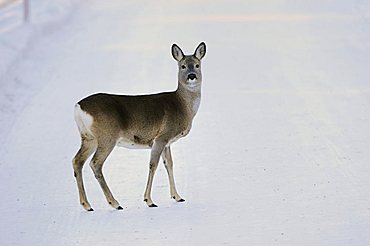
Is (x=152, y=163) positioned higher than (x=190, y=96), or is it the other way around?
(x=190, y=96)

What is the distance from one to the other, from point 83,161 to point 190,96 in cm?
129

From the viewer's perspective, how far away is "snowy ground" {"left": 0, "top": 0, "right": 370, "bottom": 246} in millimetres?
9805

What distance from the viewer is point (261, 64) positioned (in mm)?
19453

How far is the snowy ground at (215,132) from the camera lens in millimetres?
9805

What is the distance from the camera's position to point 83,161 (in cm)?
1065

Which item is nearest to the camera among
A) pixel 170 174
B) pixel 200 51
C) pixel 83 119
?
pixel 83 119

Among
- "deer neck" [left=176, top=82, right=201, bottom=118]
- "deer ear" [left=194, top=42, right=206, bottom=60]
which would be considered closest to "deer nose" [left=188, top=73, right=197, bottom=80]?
"deer neck" [left=176, top=82, right=201, bottom=118]

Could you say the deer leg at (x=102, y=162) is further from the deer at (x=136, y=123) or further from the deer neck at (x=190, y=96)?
the deer neck at (x=190, y=96)

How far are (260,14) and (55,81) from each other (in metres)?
8.93

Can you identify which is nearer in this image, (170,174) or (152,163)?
(152,163)

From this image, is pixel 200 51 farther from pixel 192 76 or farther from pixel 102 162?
pixel 102 162

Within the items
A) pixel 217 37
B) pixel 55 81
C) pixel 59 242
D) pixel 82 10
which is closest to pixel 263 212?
pixel 59 242

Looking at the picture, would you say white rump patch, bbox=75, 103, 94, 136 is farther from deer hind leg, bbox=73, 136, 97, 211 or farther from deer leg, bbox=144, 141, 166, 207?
deer leg, bbox=144, 141, 166, 207

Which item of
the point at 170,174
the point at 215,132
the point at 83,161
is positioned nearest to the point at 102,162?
the point at 83,161
